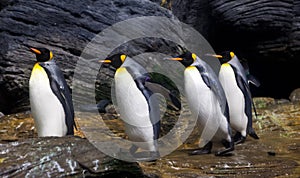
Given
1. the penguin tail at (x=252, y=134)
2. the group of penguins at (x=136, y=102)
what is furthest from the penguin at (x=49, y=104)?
the penguin tail at (x=252, y=134)

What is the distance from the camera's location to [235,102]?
4.44m

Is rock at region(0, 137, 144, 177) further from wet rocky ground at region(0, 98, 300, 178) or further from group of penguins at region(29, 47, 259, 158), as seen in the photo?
group of penguins at region(29, 47, 259, 158)

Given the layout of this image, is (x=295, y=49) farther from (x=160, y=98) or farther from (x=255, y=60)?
(x=160, y=98)

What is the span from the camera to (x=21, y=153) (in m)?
2.45

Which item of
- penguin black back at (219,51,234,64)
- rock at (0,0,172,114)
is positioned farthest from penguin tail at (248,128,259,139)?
rock at (0,0,172,114)

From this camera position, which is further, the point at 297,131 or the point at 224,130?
the point at 297,131

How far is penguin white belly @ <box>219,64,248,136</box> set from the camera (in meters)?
4.43

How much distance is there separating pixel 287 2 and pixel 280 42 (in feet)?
2.21

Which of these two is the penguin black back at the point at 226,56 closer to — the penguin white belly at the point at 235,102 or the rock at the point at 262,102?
the penguin white belly at the point at 235,102

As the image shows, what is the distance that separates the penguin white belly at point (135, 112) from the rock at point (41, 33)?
1526 millimetres

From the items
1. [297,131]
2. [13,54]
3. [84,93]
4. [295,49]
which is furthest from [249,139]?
[295,49]

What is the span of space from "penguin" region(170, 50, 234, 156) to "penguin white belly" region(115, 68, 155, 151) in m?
0.48

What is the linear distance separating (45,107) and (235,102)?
6.30 feet

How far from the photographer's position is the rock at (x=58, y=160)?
2.37 metres
